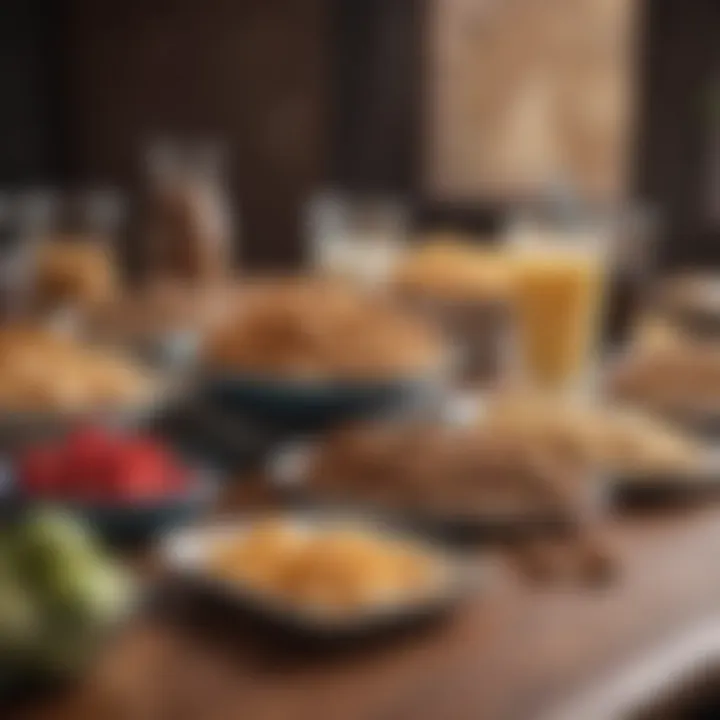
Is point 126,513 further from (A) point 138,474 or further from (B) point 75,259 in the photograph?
(B) point 75,259

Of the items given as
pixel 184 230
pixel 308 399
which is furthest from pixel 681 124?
pixel 308 399

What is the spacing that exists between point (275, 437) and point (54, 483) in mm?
345

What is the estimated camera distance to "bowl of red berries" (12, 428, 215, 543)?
1.16m

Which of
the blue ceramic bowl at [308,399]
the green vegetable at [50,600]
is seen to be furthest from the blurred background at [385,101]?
the green vegetable at [50,600]

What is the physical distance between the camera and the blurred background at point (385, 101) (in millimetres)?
2947

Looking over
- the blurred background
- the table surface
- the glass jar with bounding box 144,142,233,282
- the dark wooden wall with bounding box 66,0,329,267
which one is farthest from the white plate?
the dark wooden wall with bounding box 66,0,329,267

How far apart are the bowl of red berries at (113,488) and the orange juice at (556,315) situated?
632 millimetres

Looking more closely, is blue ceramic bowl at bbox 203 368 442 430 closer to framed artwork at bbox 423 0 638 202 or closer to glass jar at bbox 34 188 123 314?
glass jar at bbox 34 188 123 314

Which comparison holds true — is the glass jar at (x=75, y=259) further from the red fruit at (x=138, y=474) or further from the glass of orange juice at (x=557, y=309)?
the red fruit at (x=138, y=474)

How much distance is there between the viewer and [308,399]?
150 cm

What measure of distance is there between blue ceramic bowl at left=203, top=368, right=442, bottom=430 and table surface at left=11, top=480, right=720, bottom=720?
40cm

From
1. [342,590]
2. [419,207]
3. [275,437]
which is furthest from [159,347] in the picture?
[419,207]

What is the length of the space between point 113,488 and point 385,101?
2.23 meters

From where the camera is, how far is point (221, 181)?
136 inches
